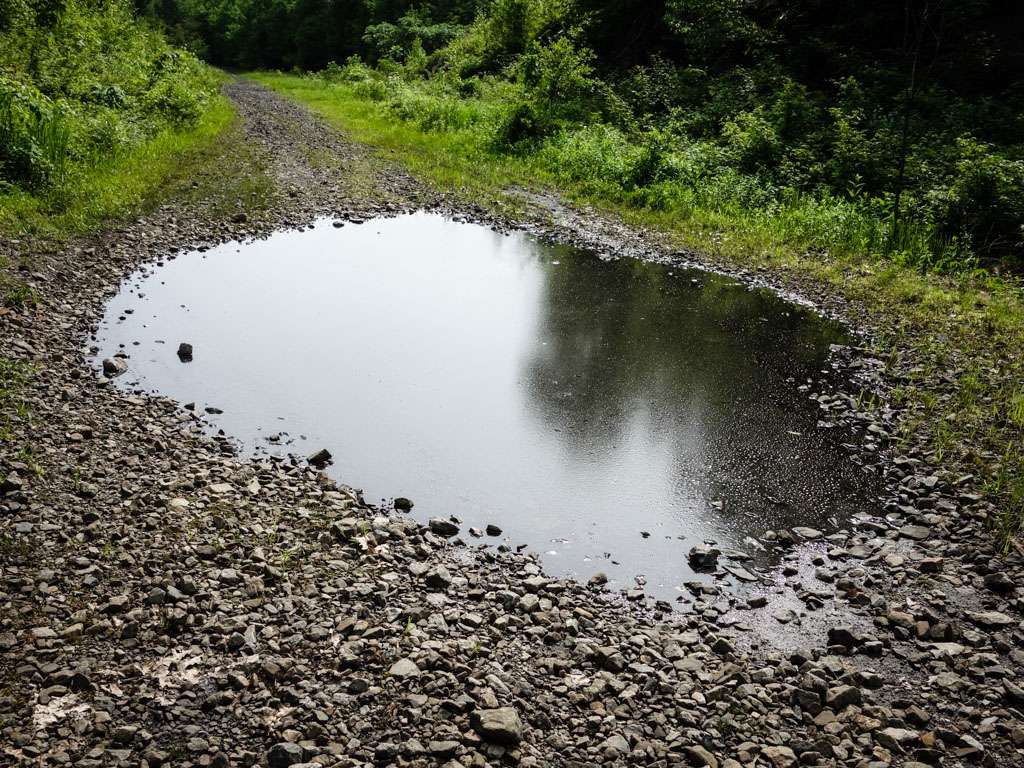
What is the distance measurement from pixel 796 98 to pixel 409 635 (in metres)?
17.6

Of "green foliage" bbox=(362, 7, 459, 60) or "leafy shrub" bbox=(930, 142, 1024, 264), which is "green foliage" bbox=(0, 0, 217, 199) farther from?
"green foliage" bbox=(362, 7, 459, 60)

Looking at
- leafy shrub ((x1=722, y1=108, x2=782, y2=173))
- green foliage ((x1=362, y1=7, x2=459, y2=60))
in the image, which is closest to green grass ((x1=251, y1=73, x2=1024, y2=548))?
leafy shrub ((x1=722, y1=108, x2=782, y2=173))

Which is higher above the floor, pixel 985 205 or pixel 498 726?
pixel 985 205

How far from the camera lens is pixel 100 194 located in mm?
12938

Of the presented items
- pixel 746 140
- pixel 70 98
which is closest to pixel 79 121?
pixel 70 98

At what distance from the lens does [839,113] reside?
54.3 ft

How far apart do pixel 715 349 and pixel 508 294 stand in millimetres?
3364

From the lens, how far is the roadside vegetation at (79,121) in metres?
12.0

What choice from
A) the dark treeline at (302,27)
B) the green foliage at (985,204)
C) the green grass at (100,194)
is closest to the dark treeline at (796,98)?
the green foliage at (985,204)

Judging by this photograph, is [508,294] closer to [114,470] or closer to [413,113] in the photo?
[114,470]

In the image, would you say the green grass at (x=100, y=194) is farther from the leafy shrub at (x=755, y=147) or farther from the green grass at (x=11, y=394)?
the leafy shrub at (x=755, y=147)

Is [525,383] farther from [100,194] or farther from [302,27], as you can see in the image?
[302,27]

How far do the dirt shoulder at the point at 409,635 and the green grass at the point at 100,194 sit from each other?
5402 mm

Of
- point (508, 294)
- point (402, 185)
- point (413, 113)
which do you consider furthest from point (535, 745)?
point (413, 113)
